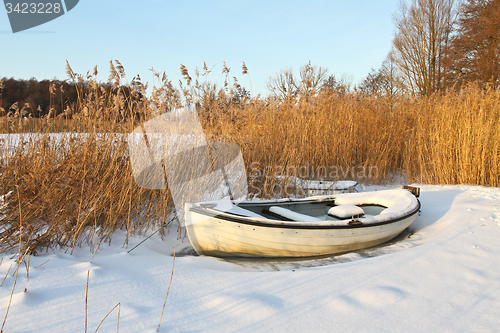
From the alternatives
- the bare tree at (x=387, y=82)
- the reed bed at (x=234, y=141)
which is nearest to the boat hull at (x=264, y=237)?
the reed bed at (x=234, y=141)

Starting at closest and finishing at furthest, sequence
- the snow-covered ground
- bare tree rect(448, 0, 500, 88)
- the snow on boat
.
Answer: the snow-covered ground, the snow on boat, bare tree rect(448, 0, 500, 88)

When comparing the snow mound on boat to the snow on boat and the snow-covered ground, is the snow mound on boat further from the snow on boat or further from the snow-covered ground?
the snow-covered ground

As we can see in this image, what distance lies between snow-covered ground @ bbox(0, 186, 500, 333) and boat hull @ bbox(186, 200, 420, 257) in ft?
0.49

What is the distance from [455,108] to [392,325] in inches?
233

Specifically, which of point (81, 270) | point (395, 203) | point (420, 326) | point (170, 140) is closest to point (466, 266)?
point (420, 326)

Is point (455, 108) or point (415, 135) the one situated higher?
point (455, 108)

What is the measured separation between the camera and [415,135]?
266 inches

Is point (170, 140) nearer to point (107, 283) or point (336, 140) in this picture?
point (107, 283)

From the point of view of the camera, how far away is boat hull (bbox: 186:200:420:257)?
2.58 metres

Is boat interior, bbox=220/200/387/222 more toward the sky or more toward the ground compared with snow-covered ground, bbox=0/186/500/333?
more toward the sky

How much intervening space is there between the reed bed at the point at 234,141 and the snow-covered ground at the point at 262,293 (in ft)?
1.61

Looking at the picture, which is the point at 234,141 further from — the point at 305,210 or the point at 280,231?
the point at 280,231

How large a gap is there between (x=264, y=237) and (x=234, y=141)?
238 centimetres

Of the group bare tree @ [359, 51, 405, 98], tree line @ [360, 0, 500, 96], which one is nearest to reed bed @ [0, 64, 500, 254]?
bare tree @ [359, 51, 405, 98]
